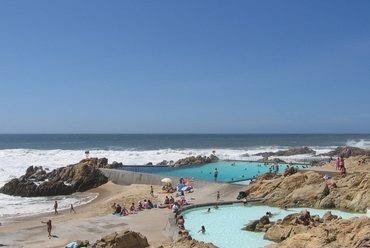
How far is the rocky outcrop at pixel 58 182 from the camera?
2928 centimetres

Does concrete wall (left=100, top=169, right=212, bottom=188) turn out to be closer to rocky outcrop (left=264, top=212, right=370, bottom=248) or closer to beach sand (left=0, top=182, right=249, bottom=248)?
beach sand (left=0, top=182, right=249, bottom=248)

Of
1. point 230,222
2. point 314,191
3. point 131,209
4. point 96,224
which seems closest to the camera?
point 230,222

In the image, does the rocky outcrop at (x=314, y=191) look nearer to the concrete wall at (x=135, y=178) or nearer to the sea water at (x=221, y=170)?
the concrete wall at (x=135, y=178)

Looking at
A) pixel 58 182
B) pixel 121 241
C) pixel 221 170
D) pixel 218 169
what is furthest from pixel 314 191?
pixel 58 182

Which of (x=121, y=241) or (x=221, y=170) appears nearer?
(x=121, y=241)

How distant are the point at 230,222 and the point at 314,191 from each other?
244 inches

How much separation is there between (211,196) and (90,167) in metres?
16.4

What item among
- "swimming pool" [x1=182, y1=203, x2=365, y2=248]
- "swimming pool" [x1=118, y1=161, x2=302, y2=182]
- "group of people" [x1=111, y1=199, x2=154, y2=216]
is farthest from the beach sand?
"swimming pool" [x1=118, y1=161, x2=302, y2=182]

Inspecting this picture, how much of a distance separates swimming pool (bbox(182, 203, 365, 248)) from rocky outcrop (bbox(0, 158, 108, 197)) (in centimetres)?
1584

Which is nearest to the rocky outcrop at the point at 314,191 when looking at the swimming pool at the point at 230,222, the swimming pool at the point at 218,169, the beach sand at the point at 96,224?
the swimming pool at the point at 230,222

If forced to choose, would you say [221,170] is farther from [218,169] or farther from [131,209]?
[131,209]

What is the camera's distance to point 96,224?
16.8 metres

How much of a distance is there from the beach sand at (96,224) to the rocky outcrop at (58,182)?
240 inches

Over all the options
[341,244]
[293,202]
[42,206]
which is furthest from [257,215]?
[42,206]
